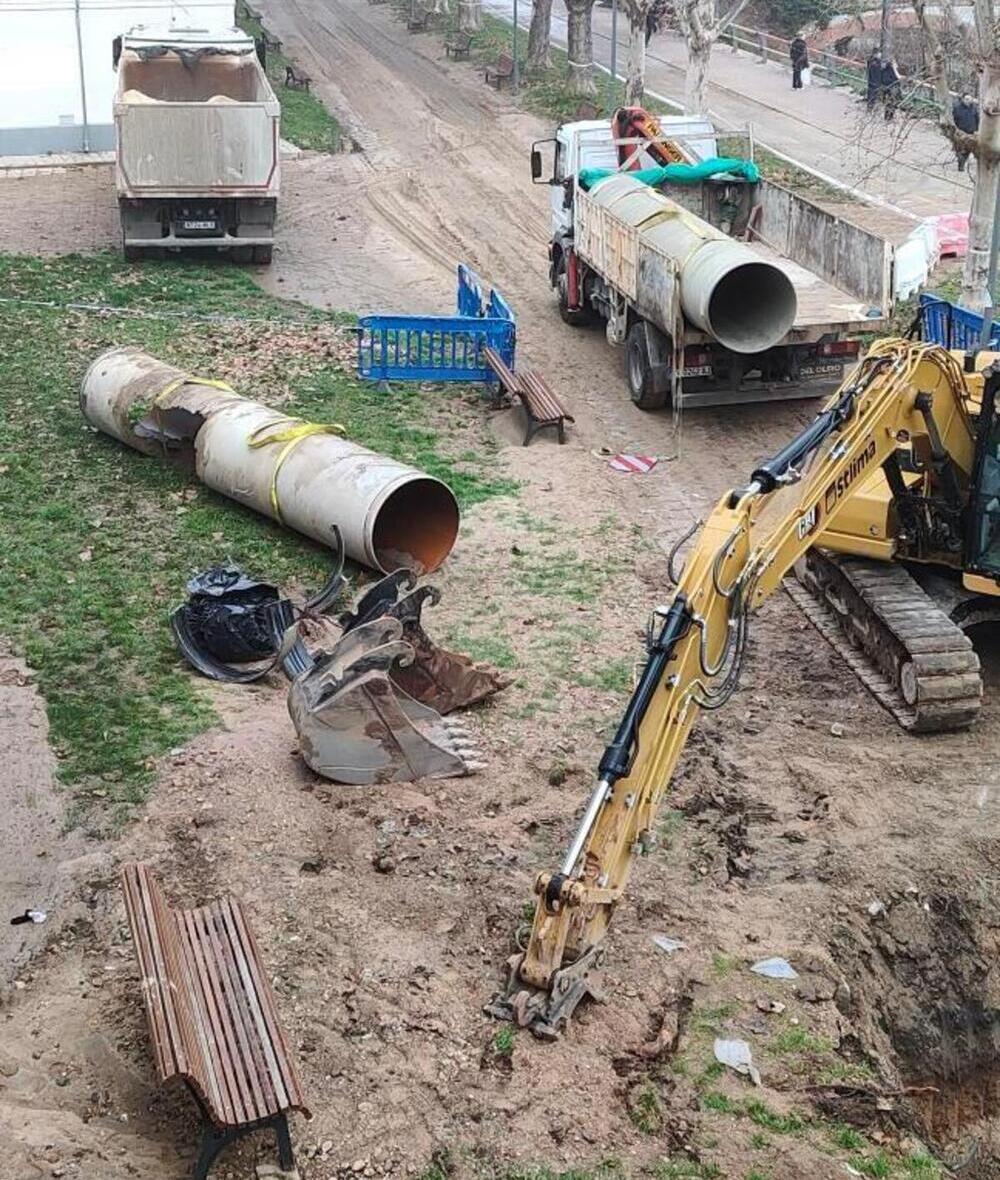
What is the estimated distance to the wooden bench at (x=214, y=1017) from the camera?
6617mm

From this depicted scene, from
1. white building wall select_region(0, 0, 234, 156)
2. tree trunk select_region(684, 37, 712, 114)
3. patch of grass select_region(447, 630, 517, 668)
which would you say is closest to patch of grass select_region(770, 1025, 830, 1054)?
patch of grass select_region(447, 630, 517, 668)

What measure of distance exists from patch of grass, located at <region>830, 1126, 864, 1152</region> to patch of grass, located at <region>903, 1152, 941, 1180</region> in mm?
210

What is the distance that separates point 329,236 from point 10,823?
17080mm

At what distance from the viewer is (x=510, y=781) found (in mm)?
10484

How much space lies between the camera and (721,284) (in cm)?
1669

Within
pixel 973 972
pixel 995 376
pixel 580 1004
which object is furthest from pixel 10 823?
pixel 995 376

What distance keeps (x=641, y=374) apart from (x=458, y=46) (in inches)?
970

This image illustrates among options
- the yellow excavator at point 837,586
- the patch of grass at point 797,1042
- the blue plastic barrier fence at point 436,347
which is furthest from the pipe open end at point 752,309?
the patch of grass at point 797,1042

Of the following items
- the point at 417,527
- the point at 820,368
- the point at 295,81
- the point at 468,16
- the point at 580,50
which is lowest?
the point at 417,527

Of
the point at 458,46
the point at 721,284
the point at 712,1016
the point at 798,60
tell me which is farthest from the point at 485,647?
the point at 458,46

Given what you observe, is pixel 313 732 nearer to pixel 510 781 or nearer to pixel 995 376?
pixel 510 781

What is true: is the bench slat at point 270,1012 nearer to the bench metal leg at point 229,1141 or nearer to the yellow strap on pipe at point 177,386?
the bench metal leg at point 229,1141

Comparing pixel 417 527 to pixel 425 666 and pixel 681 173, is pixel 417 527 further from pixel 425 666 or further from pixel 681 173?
pixel 681 173

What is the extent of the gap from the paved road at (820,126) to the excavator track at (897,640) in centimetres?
1194
